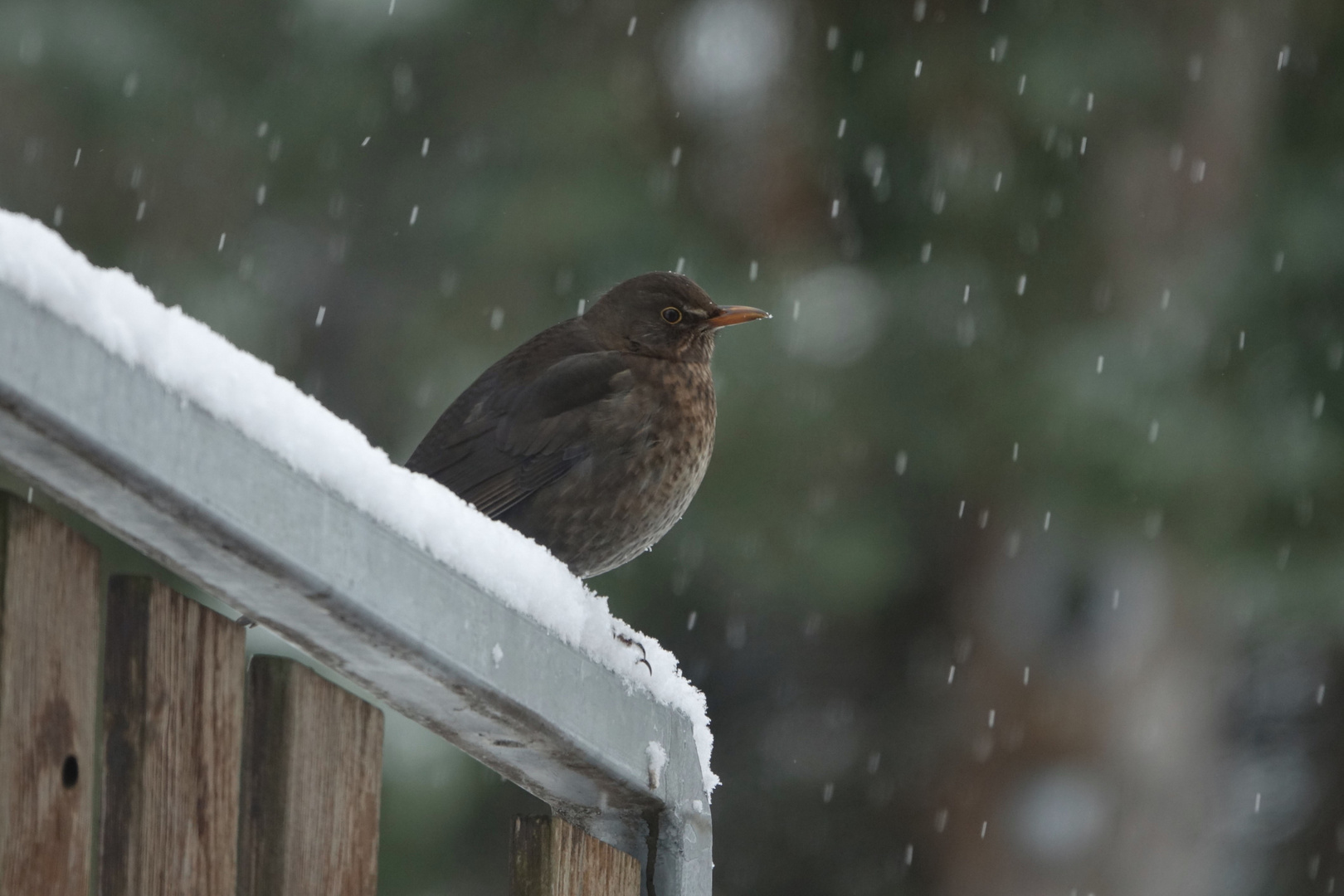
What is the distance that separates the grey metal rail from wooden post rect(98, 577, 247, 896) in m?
0.04

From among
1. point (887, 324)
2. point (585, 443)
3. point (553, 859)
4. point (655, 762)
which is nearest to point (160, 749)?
point (553, 859)

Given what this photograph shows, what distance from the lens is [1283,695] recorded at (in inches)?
322

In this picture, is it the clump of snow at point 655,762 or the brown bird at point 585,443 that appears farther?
the brown bird at point 585,443

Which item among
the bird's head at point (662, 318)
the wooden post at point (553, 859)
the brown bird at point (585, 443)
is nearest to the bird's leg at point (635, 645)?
the wooden post at point (553, 859)

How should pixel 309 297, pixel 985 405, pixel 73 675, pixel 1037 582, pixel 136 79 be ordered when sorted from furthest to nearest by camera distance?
pixel 309 297 → pixel 136 79 → pixel 1037 582 → pixel 985 405 → pixel 73 675

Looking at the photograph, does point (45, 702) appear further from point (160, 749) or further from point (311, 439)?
point (311, 439)

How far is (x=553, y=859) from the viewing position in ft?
5.03

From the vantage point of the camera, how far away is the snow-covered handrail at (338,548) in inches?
42.1

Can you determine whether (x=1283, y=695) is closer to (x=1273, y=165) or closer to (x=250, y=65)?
(x=1273, y=165)

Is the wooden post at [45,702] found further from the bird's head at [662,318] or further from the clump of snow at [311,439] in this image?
the bird's head at [662,318]

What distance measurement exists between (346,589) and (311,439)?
0.12m

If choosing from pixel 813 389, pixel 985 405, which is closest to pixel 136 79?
pixel 813 389

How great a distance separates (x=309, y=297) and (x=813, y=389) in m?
3.00

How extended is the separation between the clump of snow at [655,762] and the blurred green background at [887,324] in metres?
5.09
